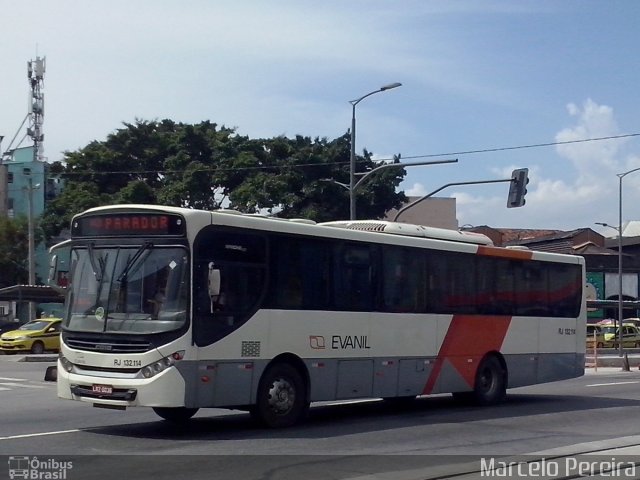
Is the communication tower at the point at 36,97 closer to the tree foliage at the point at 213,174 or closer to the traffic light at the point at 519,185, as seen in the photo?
the tree foliage at the point at 213,174

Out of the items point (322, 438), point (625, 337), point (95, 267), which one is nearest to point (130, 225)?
point (95, 267)

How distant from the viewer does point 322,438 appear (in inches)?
537

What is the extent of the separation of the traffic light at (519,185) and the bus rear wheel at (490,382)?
13.3 metres

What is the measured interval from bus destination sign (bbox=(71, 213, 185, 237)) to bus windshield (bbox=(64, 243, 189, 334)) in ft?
0.72

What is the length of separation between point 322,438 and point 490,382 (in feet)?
20.6

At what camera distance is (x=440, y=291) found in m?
17.7

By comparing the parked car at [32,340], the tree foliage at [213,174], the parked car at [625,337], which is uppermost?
the tree foliage at [213,174]

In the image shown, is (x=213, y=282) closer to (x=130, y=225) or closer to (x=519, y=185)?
(x=130, y=225)

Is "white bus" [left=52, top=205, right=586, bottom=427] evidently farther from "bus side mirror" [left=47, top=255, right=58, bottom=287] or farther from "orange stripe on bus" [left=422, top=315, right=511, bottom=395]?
"bus side mirror" [left=47, top=255, right=58, bottom=287]

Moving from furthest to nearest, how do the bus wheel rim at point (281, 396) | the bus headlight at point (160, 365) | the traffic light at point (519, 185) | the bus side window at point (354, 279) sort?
1. the traffic light at point (519, 185)
2. the bus side window at point (354, 279)
3. the bus wheel rim at point (281, 396)
4. the bus headlight at point (160, 365)

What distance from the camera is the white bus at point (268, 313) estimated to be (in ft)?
43.2

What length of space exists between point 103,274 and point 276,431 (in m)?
3.32

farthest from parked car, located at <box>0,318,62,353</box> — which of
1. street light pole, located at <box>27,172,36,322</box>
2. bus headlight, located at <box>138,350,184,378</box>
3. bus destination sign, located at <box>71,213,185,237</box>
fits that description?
bus headlight, located at <box>138,350,184,378</box>

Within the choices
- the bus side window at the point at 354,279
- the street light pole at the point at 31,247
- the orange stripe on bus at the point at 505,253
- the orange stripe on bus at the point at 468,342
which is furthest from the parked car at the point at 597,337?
the bus side window at the point at 354,279
